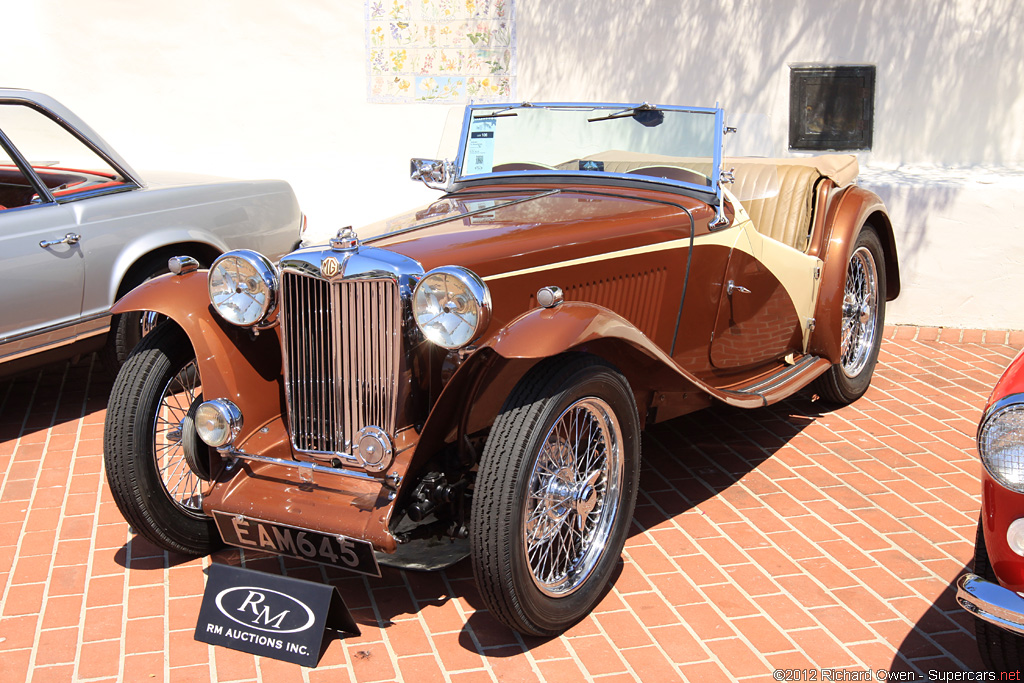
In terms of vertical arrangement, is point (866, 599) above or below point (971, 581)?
below

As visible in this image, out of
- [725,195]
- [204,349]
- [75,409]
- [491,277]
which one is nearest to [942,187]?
[725,195]

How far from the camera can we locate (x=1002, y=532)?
7.59ft

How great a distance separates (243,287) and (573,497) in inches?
51.0

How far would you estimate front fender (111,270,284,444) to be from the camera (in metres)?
3.11

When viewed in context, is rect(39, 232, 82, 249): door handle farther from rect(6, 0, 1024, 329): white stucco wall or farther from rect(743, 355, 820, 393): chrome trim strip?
rect(743, 355, 820, 393): chrome trim strip

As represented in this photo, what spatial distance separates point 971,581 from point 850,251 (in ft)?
8.51

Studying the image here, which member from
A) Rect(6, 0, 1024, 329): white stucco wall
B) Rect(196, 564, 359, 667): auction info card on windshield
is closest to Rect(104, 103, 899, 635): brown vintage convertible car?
Rect(196, 564, 359, 667): auction info card on windshield

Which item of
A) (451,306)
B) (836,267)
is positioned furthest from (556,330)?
(836,267)

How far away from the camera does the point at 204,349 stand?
311 centimetres

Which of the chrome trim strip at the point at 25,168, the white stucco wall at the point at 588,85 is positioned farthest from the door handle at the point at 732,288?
the chrome trim strip at the point at 25,168

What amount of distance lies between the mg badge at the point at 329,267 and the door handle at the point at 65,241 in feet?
7.46

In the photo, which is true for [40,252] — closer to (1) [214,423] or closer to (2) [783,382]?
(1) [214,423]

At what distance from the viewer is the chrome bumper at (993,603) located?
2156mm

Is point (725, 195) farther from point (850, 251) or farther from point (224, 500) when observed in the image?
point (224, 500)
